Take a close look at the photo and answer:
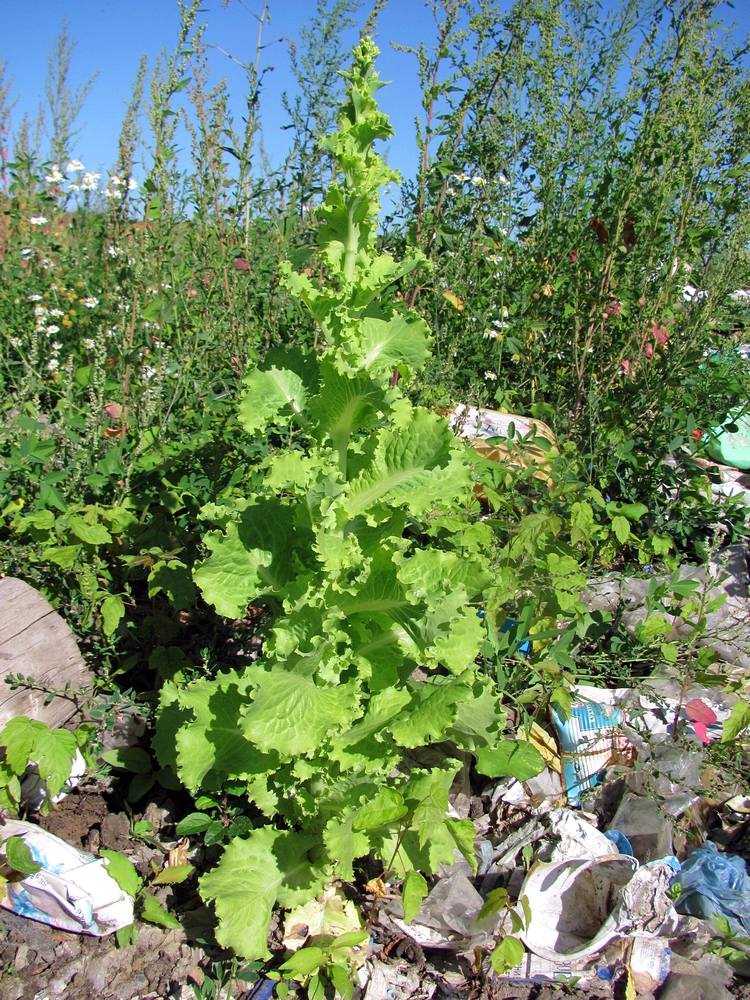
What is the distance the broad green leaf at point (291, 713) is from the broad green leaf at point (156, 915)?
71cm

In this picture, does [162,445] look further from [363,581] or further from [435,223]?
[435,223]

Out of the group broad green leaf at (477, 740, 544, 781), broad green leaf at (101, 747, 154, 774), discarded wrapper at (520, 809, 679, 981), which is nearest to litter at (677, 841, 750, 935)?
discarded wrapper at (520, 809, 679, 981)

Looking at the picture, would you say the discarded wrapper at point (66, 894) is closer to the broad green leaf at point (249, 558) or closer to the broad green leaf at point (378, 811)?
the broad green leaf at point (378, 811)

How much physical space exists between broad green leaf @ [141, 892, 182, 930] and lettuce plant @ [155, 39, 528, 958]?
0.21 metres

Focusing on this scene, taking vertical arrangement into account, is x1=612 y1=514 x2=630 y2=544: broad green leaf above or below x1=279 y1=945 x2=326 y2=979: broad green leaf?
above

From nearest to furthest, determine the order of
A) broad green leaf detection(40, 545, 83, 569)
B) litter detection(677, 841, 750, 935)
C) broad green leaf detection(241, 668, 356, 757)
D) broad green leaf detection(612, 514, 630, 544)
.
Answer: broad green leaf detection(241, 668, 356, 757), litter detection(677, 841, 750, 935), broad green leaf detection(40, 545, 83, 569), broad green leaf detection(612, 514, 630, 544)

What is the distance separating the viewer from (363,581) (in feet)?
5.99

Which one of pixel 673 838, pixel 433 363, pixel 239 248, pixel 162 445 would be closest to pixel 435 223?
pixel 433 363

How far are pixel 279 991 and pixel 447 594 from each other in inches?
42.4

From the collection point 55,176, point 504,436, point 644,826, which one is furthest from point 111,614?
point 55,176

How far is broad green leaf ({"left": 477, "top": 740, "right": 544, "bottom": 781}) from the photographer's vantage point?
2.20 m

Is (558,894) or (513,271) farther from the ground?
(513,271)

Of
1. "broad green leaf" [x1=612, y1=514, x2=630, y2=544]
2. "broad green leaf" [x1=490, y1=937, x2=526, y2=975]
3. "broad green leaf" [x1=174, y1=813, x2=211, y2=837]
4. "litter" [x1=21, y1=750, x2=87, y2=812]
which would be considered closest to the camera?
"broad green leaf" [x1=490, y1=937, x2=526, y2=975]

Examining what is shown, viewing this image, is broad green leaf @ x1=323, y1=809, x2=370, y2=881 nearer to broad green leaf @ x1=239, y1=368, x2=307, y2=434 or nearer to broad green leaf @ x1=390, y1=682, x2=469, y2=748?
broad green leaf @ x1=390, y1=682, x2=469, y2=748
